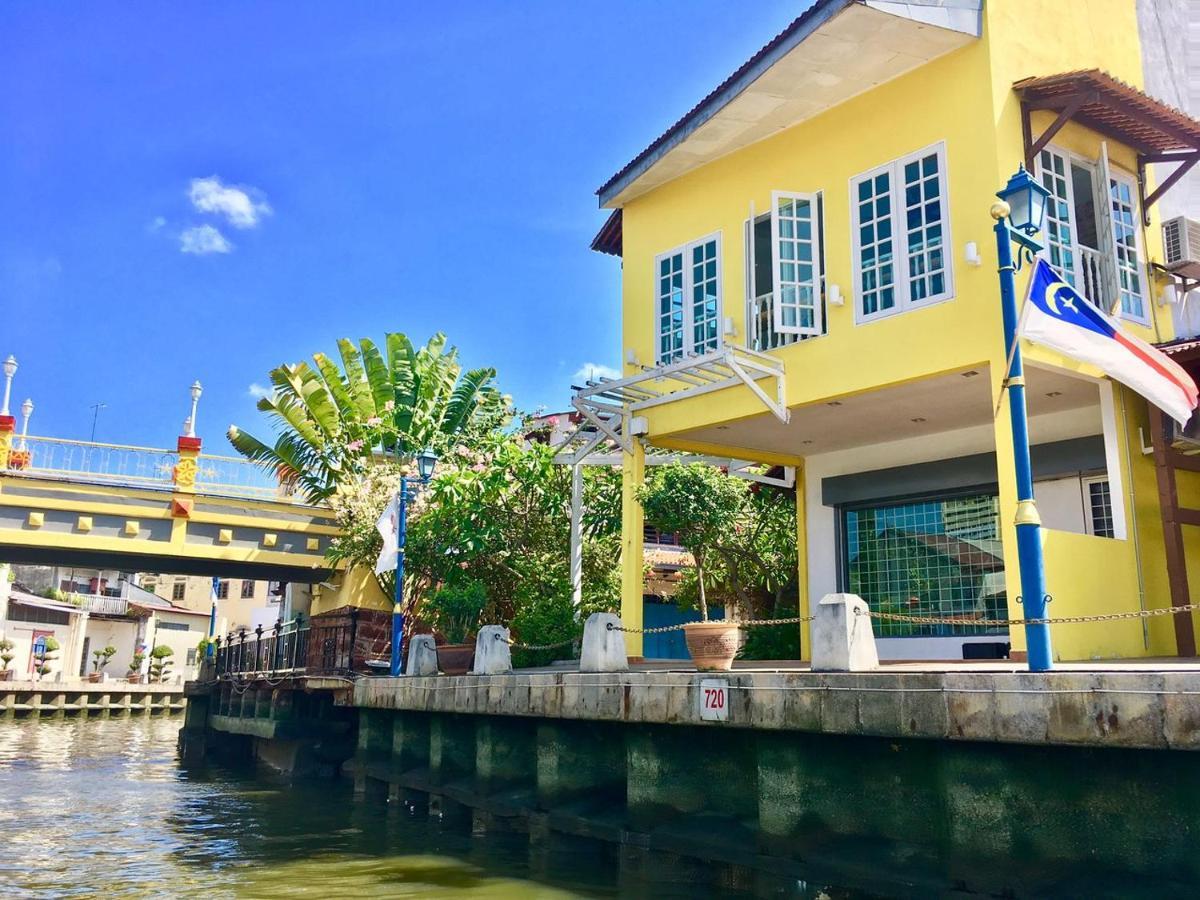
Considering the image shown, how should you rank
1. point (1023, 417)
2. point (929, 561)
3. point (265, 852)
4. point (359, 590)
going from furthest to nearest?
point (359, 590)
point (929, 561)
point (265, 852)
point (1023, 417)

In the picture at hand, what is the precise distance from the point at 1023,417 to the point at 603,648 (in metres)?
5.30

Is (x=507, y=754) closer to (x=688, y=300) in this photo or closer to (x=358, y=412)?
(x=688, y=300)

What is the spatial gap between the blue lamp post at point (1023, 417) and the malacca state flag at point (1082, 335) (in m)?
0.21

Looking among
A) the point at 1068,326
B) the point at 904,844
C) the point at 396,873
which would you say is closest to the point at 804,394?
the point at 1068,326

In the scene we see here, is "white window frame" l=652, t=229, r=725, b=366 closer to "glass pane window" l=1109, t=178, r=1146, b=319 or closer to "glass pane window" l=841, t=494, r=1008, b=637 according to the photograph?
"glass pane window" l=841, t=494, r=1008, b=637

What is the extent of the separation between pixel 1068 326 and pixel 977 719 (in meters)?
3.30

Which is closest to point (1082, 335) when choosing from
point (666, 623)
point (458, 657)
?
point (458, 657)

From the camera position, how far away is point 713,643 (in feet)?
35.0

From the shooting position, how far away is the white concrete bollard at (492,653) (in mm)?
13977

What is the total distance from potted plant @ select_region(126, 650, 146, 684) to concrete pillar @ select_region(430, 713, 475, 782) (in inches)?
1782

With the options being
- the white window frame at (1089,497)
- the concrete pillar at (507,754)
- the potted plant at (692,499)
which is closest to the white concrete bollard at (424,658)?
the concrete pillar at (507,754)

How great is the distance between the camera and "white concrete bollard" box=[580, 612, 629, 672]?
11633 millimetres

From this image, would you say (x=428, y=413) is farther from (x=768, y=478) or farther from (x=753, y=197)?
(x=753, y=197)

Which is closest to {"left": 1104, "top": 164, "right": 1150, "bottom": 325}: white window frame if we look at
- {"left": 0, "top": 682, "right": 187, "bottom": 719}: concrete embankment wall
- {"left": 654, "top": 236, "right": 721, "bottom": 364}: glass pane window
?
{"left": 654, "top": 236, "right": 721, "bottom": 364}: glass pane window
